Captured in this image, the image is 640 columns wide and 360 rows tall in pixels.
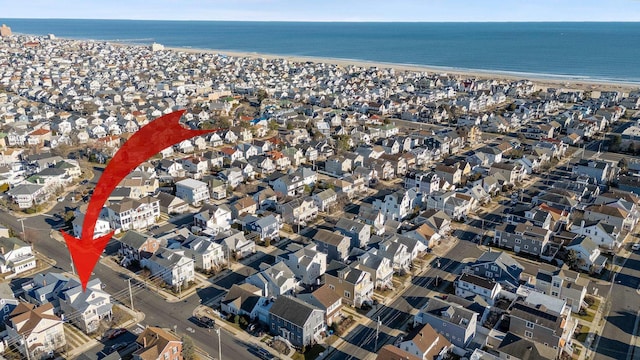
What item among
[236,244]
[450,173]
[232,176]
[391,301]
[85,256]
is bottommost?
[391,301]

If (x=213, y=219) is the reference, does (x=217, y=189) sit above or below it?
above

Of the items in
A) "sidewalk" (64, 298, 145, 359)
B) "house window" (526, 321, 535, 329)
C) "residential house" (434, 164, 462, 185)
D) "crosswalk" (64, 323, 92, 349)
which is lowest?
"crosswalk" (64, 323, 92, 349)

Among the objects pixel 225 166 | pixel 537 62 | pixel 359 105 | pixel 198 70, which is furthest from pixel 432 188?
pixel 537 62

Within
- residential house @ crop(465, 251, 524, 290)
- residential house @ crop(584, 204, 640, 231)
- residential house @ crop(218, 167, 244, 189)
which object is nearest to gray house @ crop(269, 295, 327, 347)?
residential house @ crop(465, 251, 524, 290)

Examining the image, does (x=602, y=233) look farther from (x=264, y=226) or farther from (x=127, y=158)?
(x=127, y=158)

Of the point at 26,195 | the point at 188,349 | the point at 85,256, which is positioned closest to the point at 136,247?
the point at 188,349

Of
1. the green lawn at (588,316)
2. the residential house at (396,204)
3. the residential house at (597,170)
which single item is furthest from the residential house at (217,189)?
the residential house at (597,170)

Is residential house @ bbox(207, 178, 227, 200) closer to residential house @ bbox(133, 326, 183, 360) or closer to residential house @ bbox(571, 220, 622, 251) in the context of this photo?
residential house @ bbox(133, 326, 183, 360)
